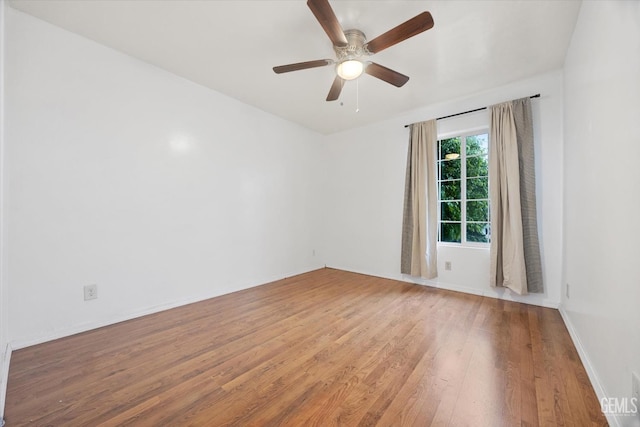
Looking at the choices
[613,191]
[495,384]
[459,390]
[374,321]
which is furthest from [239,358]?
[613,191]

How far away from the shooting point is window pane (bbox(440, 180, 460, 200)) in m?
3.58

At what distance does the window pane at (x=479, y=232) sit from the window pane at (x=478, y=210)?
80mm

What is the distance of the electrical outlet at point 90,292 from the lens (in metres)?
2.26

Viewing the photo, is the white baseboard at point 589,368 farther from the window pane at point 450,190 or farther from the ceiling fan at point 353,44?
the ceiling fan at point 353,44

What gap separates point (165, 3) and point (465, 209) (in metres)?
3.87

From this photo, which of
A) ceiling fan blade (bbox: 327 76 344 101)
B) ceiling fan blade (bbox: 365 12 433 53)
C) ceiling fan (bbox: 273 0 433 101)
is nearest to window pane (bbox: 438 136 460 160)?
ceiling fan (bbox: 273 0 433 101)

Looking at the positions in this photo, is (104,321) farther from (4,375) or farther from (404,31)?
(404,31)

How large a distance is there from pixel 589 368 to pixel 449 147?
2819 mm

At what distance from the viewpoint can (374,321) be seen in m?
2.51

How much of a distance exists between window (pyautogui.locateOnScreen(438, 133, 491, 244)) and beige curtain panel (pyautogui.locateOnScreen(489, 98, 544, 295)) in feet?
0.88

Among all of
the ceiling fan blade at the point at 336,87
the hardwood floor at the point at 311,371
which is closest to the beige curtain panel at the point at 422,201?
the hardwood floor at the point at 311,371

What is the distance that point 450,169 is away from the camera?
3.65 metres

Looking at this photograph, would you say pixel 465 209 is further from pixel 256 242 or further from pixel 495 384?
pixel 256 242

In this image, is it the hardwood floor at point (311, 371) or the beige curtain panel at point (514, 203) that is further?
the beige curtain panel at point (514, 203)
